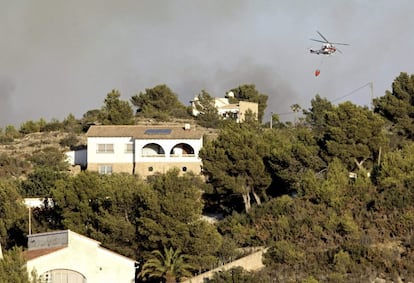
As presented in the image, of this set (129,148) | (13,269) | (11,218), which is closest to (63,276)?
(13,269)

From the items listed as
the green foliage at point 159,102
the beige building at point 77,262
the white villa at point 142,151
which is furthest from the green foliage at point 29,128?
the beige building at point 77,262

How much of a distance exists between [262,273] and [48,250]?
27.8ft

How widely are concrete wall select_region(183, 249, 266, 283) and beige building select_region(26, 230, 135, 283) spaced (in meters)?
2.64

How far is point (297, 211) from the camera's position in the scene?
38.6 metres

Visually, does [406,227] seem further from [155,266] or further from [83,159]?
[83,159]

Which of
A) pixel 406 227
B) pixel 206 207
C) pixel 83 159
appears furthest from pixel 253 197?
pixel 83 159

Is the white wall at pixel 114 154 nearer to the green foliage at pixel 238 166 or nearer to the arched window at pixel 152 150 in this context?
the arched window at pixel 152 150

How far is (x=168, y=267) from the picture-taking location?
3212 centimetres

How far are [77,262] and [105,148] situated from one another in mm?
26790

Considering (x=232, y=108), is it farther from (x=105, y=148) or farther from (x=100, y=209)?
(x=100, y=209)

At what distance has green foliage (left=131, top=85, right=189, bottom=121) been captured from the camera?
80625 mm

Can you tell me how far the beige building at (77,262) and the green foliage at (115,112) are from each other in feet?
112

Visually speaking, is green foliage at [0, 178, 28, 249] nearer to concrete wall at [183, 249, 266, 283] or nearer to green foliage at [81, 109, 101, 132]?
concrete wall at [183, 249, 266, 283]

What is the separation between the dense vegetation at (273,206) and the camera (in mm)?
32906
